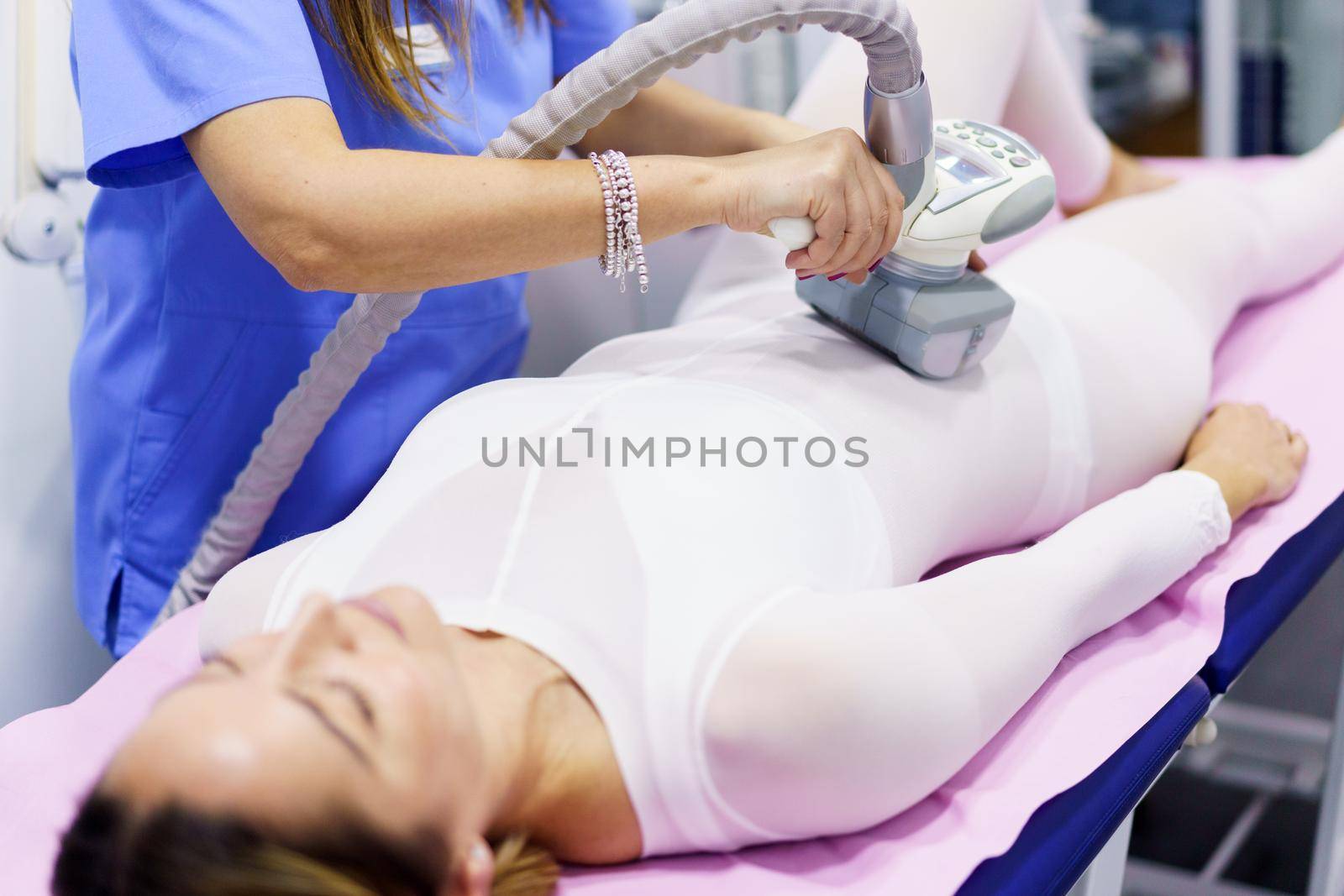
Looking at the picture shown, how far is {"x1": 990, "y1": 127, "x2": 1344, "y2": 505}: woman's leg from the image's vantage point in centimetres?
126

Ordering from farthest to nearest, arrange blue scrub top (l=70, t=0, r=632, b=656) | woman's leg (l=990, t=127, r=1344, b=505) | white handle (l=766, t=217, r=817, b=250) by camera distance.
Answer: woman's leg (l=990, t=127, r=1344, b=505) → blue scrub top (l=70, t=0, r=632, b=656) → white handle (l=766, t=217, r=817, b=250)

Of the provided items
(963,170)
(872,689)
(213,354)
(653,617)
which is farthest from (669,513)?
(213,354)

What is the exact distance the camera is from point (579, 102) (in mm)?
923

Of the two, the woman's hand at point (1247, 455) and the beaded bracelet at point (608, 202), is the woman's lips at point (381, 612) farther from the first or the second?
the woman's hand at point (1247, 455)

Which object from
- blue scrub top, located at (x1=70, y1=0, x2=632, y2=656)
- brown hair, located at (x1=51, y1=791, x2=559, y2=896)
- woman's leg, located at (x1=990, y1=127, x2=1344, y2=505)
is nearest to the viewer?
brown hair, located at (x1=51, y1=791, x2=559, y2=896)

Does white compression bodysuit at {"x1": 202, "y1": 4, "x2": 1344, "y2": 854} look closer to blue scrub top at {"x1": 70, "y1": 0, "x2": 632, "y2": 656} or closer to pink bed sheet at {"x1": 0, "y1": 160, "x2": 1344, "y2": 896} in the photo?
pink bed sheet at {"x1": 0, "y1": 160, "x2": 1344, "y2": 896}

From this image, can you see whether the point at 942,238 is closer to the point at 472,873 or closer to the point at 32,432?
the point at 472,873

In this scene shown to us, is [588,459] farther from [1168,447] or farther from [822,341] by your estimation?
[1168,447]

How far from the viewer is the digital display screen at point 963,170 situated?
3.54ft

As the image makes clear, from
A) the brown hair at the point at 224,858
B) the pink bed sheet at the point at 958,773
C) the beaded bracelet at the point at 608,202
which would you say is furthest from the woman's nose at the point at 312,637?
the beaded bracelet at the point at 608,202

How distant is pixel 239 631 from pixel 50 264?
0.67 metres

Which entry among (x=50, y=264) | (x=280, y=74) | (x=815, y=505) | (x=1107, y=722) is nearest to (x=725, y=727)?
(x=815, y=505)

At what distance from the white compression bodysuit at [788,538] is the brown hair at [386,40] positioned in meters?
0.28

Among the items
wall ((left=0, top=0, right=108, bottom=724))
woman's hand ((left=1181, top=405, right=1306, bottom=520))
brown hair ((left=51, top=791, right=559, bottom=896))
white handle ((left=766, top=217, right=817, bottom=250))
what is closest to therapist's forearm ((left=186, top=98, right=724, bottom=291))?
white handle ((left=766, top=217, right=817, bottom=250))
